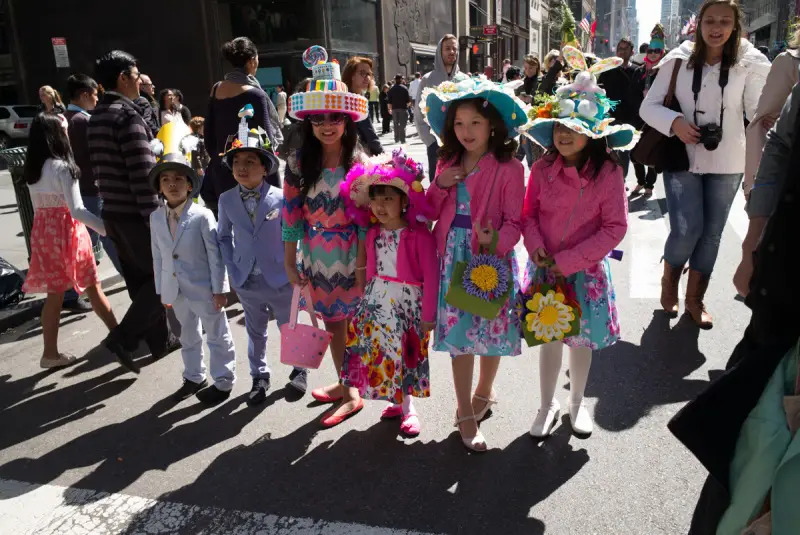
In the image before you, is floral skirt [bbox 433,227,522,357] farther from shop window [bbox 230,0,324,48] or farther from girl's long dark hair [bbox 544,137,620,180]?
shop window [bbox 230,0,324,48]

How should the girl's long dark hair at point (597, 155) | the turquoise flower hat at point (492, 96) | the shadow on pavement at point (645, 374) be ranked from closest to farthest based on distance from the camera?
1. the turquoise flower hat at point (492, 96)
2. the girl's long dark hair at point (597, 155)
3. the shadow on pavement at point (645, 374)

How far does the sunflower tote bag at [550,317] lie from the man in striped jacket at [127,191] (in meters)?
2.49

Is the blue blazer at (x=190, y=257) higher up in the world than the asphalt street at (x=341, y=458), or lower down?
higher up

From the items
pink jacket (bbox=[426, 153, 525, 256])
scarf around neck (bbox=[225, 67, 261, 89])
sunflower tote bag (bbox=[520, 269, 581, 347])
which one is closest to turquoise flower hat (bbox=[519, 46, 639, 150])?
pink jacket (bbox=[426, 153, 525, 256])

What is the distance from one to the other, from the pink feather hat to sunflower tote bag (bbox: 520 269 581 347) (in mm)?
675

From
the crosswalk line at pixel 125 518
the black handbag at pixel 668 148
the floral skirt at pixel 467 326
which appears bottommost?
the crosswalk line at pixel 125 518

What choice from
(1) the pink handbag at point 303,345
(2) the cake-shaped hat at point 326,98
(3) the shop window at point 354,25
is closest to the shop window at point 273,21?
(3) the shop window at point 354,25

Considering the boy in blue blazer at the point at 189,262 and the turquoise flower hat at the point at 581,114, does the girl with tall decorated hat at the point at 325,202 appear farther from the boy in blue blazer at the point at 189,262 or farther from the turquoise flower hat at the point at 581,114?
the turquoise flower hat at the point at 581,114

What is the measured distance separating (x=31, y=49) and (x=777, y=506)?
28847 millimetres

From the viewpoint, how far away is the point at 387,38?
26.6 meters

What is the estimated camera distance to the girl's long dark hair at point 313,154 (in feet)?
10.6

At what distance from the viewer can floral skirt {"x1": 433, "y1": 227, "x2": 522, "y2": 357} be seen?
2928 mm

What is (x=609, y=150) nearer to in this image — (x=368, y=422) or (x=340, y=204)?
(x=340, y=204)

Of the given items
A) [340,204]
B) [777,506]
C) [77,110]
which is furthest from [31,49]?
[777,506]
